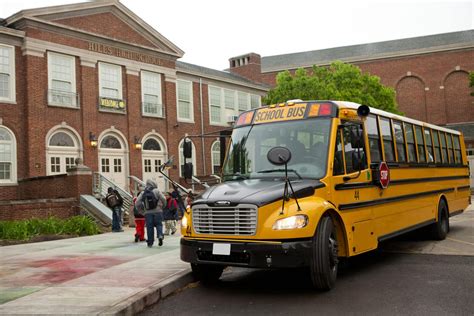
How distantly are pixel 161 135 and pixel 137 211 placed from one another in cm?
1460

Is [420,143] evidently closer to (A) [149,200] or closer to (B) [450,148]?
(B) [450,148]

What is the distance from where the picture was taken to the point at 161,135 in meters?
26.7

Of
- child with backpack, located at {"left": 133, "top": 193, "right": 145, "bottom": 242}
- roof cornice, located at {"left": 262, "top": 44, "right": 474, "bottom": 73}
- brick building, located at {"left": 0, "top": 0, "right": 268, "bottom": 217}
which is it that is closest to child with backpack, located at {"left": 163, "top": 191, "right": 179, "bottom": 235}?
child with backpack, located at {"left": 133, "top": 193, "right": 145, "bottom": 242}

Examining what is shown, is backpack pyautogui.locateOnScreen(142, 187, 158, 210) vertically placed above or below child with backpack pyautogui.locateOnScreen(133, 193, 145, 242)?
above

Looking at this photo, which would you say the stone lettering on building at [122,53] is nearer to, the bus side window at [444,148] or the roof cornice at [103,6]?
the roof cornice at [103,6]

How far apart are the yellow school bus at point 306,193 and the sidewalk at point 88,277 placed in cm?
86

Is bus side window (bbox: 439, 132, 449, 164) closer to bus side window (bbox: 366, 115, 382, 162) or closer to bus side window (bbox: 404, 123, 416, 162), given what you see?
bus side window (bbox: 404, 123, 416, 162)

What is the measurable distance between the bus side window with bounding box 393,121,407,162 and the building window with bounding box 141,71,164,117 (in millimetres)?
18167

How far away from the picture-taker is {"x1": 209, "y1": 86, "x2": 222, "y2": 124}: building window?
30797 mm

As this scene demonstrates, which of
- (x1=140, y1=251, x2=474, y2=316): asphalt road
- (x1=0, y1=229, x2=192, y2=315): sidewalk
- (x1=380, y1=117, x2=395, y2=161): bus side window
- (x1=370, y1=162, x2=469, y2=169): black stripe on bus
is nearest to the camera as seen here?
(x1=140, y1=251, x2=474, y2=316): asphalt road

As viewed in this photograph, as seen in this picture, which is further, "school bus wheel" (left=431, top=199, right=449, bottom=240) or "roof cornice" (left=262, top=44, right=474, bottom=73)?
"roof cornice" (left=262, top=44, right=474, bottom=73)

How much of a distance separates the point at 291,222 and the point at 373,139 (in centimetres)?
279

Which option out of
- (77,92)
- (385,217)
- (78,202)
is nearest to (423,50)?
(77,92)

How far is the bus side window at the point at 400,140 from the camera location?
30.2 ft
